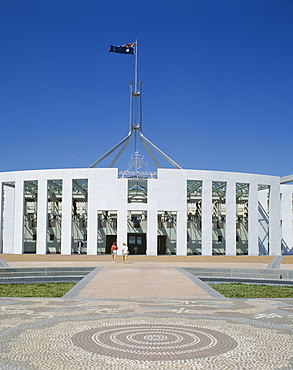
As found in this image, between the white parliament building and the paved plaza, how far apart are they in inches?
853

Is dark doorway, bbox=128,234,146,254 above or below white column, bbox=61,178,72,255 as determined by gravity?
below

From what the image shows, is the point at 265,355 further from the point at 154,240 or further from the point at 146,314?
the point at 154,240

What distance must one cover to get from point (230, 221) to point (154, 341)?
95.6ft

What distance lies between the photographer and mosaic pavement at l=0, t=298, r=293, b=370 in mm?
5293

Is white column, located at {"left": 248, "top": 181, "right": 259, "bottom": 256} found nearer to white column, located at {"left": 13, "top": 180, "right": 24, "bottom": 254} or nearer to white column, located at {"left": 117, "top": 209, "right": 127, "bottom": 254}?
white column, located at {"left": 117, "top": 209, "right": 127, "bottom": 254}

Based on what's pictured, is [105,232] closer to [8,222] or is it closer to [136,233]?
[136,233]

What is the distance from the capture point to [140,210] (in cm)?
3328

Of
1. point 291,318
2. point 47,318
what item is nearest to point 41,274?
point 47,318

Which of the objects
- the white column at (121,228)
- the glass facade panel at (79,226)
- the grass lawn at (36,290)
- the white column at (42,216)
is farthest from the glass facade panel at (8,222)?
the grass lawn at (36,290)

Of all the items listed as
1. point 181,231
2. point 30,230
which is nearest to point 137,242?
point 181,231

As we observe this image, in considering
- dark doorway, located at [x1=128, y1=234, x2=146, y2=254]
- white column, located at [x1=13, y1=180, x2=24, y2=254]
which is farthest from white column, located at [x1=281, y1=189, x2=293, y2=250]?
white column, located at [x1=13, y1=180, x2=24, y2=254]

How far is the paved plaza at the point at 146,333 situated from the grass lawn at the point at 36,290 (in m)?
1.99

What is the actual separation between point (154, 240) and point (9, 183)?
13805 mm

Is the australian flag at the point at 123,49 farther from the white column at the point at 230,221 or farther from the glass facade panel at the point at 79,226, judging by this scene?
the white column at the point at 230,221
